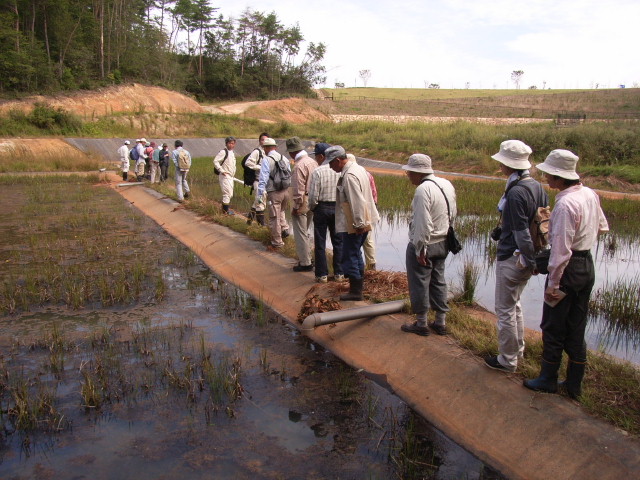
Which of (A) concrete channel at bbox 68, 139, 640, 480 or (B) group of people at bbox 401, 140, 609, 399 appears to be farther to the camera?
(B) group of people at bbox 401, 140, 609, 399

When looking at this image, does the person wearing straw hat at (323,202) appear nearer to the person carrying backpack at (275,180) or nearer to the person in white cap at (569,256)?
the person carrying backpack at (275,180)

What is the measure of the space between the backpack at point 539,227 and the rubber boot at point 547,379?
2.94 feet

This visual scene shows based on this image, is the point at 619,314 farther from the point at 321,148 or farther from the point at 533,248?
the point at 321,148

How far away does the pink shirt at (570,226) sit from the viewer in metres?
3.89

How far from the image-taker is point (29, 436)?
4453 millimetres

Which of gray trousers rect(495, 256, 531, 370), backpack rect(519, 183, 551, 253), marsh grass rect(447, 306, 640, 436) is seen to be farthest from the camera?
gray trousers rect(495, 256, 531, 370)

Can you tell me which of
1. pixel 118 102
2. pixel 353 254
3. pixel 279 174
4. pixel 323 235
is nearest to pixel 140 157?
pixel 279 174

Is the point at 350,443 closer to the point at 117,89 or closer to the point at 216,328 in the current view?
the point at 216,328

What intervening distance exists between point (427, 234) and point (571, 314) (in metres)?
1.45

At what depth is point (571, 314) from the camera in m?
4.10

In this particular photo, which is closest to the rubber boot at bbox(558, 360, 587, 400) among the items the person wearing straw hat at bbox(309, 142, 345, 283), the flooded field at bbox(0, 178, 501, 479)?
the flooded field at bbox(0, 178, 501, 479)

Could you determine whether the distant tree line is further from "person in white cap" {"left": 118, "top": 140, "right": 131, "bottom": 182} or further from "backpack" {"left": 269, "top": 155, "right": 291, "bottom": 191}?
"backpack" {"left": 269, "top": 155, "right": 291, "bottom": 191}

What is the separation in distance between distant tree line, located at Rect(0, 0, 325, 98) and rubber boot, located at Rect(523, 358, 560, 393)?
139ft

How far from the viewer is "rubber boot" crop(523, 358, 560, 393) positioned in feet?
14.2
